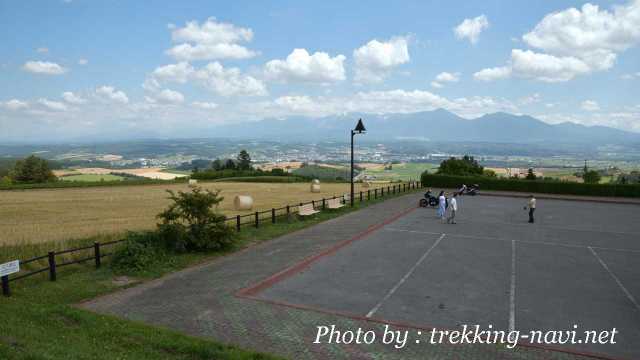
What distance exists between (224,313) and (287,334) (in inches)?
66.9

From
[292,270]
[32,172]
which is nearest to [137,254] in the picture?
[292,270]

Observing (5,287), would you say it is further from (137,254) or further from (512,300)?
(512,300)

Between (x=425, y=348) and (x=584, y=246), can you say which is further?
(x=584, y=246)

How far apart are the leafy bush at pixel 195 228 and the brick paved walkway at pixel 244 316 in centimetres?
88

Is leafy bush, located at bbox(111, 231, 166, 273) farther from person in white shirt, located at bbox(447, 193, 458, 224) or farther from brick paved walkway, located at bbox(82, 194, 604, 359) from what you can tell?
person in white shirt, located at bbox(447, 193, 458, 224)

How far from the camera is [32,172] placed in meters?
68.5

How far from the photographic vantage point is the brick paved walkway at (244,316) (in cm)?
770

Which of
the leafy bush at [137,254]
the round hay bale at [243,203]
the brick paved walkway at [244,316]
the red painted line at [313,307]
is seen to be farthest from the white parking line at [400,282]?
the round hay bale at [243,203]

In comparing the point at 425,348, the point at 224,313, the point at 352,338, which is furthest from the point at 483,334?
the point at 224,313

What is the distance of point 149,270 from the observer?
12.5 metres

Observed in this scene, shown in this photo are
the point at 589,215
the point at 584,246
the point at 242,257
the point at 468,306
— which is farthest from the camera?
the point at 589,215

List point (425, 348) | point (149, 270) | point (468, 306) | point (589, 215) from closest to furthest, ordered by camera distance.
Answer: point (425, 348), point (468, 306), point (149, 270), point (589, 215)

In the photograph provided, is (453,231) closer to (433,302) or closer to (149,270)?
(433,302)

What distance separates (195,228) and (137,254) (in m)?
2.47
